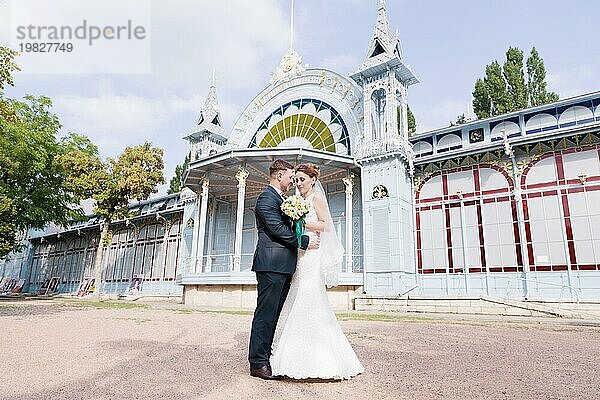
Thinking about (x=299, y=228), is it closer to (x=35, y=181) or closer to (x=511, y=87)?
(x=35, y=181)

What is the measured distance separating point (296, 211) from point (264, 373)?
143 centimetres

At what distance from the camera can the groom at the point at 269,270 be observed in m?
3.42

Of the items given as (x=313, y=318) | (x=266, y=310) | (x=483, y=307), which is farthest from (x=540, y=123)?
(x=266, y=310)

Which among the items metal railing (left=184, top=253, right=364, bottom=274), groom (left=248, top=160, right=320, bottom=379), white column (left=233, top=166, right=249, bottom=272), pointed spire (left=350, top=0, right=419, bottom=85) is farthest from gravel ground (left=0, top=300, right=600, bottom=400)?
pointed spire (left=350, top=0, right=419, bottom=85)

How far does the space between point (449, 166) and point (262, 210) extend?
47.4 feet

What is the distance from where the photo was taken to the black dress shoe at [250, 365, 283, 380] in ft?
11.0

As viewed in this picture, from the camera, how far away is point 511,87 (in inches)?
926

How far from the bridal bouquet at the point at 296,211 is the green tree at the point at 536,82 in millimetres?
24618

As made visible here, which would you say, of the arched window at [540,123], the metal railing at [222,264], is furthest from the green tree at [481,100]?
the metal railing at [222,264]

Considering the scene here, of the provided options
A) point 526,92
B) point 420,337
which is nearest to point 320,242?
point 420,337

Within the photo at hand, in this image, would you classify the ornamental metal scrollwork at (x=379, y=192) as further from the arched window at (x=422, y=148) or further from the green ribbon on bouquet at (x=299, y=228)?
the green ribbon on bouquet at (x=299, y=228)

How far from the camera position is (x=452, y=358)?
446 centimetres

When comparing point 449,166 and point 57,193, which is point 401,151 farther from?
point 57,193

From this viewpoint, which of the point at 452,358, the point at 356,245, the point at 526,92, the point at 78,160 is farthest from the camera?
the point at 526,92
